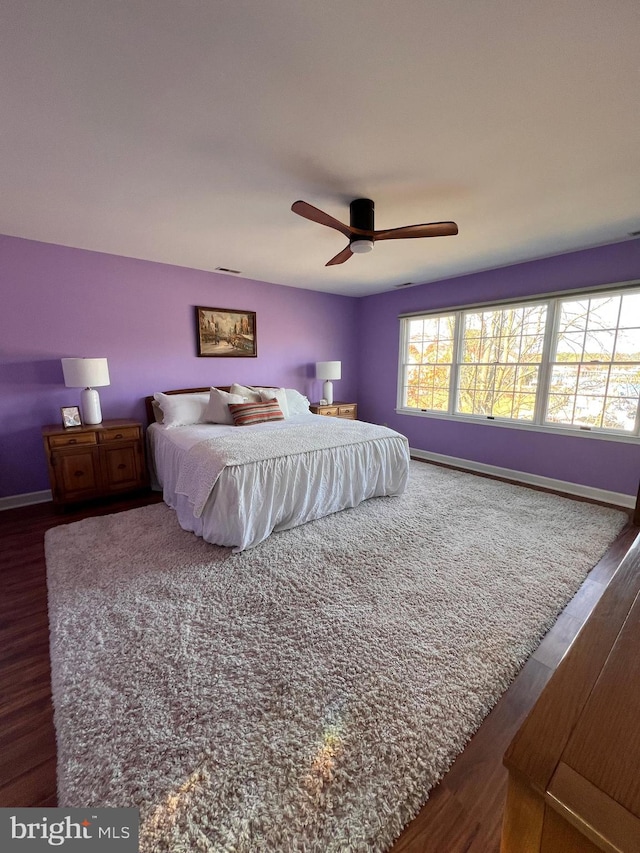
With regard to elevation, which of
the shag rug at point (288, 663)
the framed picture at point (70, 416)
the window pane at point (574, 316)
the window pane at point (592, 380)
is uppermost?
the window pane at point (574, 316)

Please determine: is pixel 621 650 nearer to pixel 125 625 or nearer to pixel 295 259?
pixel 125 625

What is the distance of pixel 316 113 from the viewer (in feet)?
5.24

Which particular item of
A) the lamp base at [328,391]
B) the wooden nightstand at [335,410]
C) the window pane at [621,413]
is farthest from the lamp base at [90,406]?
the window pane at [621,413]

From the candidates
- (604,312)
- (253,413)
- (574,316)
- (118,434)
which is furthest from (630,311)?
(118,434)

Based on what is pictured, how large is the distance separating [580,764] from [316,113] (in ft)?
7.40

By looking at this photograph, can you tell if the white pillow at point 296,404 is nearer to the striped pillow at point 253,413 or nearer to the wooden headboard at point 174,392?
the striped pillow at point 253,413

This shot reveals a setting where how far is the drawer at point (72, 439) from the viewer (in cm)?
304

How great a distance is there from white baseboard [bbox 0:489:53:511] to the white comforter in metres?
1.05

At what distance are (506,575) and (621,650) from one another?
174cm

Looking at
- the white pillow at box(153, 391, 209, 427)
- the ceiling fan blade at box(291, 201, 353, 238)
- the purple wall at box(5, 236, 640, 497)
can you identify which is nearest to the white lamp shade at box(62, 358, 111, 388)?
the purple wall at box(5, 236, 640, 497)

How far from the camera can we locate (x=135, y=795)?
1097mm

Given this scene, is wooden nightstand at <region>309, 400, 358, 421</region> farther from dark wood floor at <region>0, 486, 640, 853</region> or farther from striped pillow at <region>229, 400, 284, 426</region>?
dark wood floor at <region>0, 486, 640, 853</region>

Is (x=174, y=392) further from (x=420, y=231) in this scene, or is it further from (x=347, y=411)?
(x=420, y=231)

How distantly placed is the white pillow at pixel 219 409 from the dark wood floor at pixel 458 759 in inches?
77.3
